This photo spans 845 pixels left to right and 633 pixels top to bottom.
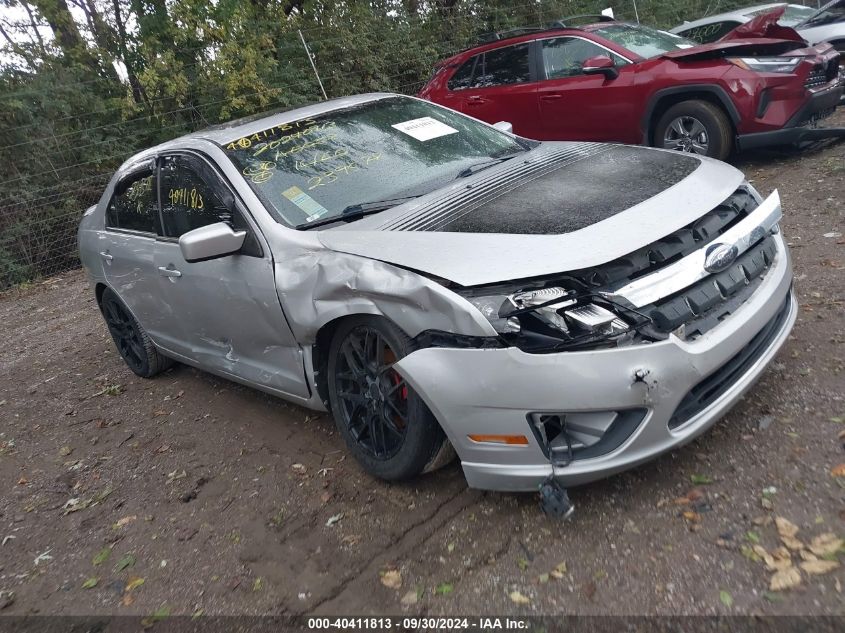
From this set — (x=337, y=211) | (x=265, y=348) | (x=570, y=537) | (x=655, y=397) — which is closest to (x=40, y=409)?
(x=265, y=348)

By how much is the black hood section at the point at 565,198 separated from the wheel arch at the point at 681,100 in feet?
11.9

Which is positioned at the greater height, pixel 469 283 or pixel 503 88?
pixel 503 88

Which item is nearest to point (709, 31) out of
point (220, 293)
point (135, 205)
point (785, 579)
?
point (135, 205)

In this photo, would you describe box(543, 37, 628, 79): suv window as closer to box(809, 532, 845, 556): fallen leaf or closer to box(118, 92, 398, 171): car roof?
box(118, 92, 398, 171): car roof

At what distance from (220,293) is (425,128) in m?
1.55

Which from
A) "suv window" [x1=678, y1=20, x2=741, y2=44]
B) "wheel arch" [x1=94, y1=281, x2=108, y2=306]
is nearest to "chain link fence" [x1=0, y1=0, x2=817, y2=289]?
"suv window" [x1=678, y1=20, x2=741, y2=44]

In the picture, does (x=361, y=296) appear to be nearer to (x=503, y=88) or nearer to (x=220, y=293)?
(x=220, y=293)

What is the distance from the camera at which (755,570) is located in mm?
2537

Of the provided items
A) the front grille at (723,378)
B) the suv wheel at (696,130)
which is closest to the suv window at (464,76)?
the suv wheel at (696,130)

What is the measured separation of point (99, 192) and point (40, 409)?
5.91 m

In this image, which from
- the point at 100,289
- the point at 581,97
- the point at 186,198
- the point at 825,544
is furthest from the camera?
the point at 581,97

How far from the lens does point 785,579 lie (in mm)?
2469

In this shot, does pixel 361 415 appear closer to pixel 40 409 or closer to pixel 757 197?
pixel 757 197

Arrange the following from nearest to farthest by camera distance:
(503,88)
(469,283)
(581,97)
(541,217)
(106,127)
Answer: (469,283) → (541,217) → (581,97) → (503,88) → (106,127)
